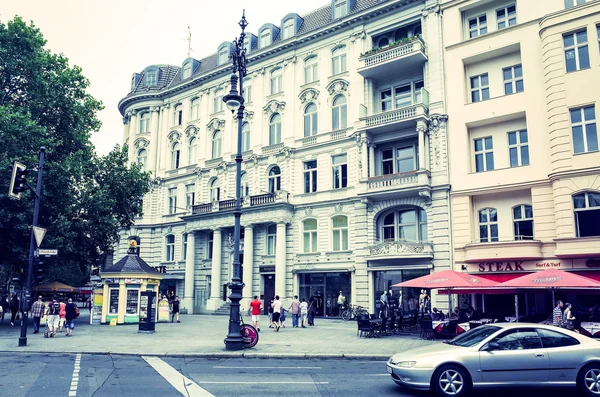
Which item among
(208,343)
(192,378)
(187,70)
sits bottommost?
(208,343)

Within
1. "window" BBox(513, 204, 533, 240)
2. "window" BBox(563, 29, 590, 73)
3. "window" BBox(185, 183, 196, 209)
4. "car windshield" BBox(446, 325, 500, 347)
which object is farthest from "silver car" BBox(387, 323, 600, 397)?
"window" BBox(185, 183, 196, 209)

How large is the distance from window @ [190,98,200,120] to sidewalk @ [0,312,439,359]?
879 inches

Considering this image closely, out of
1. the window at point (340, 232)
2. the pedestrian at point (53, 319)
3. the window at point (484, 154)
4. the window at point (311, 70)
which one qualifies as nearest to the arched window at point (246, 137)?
the window at point (311, 70)

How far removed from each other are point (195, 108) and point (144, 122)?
6.63 meters

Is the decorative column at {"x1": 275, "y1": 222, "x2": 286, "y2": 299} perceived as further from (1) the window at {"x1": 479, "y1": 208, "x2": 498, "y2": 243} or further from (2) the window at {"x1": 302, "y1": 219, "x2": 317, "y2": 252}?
(1) the window at {"x1": 479, "y1": 208, "x2": 498, "y2": 243}

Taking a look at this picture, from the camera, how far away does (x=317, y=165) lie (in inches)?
1345

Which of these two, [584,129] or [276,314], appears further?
[276,314]

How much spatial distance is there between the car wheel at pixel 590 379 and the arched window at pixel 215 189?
108 ft

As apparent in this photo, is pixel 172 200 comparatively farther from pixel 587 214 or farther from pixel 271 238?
pixel 587 214

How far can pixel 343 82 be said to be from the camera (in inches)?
1318

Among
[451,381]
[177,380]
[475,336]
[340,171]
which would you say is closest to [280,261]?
[340,171]

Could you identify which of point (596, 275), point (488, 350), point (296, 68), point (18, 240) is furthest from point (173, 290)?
point (488, 350)

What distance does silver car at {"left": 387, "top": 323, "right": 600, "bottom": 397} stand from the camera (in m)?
9.38

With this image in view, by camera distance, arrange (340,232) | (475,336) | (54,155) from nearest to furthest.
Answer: (475,336) → (54,155) → (340,232)
